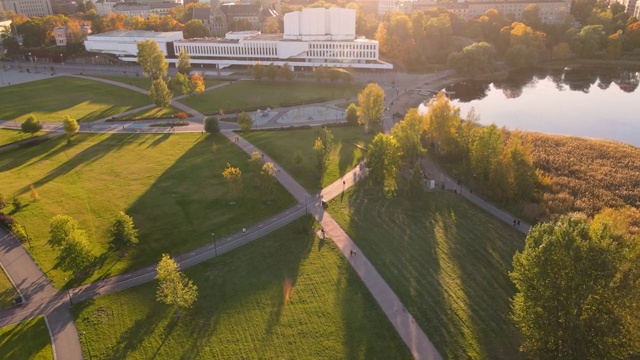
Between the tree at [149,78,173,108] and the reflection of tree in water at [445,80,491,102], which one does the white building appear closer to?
the tree at [149,78,173,108]

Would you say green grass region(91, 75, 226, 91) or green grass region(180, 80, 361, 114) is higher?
green grass region(91, 75, 226, 91)

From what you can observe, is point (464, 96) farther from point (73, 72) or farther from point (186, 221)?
point (73, 72)

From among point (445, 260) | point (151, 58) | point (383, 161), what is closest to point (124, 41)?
point (151, 58)

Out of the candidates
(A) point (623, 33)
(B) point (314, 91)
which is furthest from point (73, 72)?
(A) point (623, 33)

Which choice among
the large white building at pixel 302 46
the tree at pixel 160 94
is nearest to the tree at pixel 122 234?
the tree at pixel 160 94

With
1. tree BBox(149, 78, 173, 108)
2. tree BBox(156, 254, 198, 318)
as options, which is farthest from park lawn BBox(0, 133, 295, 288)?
tree BBox(149, 78, 173, 108)
